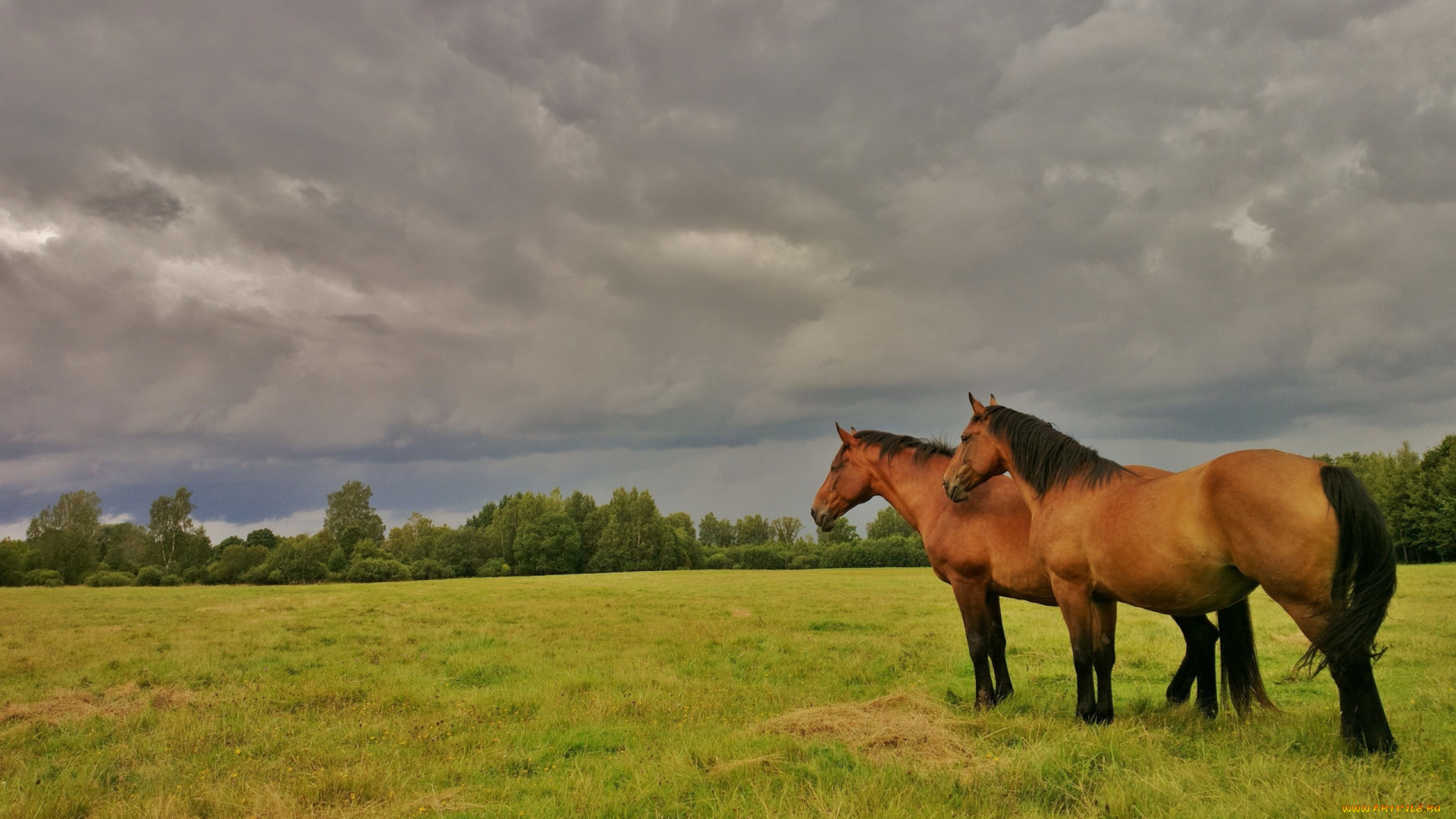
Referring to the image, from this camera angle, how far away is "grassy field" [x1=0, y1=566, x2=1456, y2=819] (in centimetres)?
435

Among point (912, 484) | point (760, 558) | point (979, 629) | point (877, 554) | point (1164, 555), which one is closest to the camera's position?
point (1164, 555)

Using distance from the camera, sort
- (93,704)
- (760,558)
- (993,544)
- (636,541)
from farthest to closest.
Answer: (760,558), (636,541), (93,704), (993,544)

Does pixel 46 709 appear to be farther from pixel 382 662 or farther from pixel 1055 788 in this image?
pixel 1055 788

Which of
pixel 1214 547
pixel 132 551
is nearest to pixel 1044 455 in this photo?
pixel 1214 547

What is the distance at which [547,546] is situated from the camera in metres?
75.8

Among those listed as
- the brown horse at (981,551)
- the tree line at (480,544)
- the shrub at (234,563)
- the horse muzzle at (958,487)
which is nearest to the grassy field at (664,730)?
the brown horse at (981,551)

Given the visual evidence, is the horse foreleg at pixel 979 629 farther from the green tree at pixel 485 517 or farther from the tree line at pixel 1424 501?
the green tree at pixel 485 517

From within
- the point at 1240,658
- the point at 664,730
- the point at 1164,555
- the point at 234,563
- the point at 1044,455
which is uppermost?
the point at 1044,455

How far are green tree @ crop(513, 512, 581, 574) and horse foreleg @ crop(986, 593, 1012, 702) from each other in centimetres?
7299

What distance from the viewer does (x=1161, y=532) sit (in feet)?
17.2

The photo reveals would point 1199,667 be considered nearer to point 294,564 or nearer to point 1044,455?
point 1044,455

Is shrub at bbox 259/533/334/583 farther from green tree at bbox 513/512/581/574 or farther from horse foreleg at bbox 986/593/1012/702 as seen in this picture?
horse foreleg at bbox 986/593/1012/702

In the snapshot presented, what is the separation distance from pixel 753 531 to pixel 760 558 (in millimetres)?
29563

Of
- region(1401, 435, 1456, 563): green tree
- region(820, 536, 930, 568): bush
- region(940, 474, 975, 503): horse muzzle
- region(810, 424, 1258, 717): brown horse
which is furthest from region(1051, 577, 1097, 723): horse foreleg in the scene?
region(820, 536, 930, 568): bush
